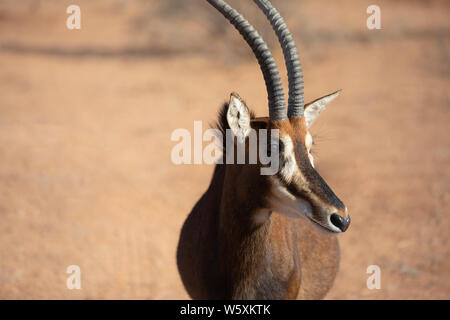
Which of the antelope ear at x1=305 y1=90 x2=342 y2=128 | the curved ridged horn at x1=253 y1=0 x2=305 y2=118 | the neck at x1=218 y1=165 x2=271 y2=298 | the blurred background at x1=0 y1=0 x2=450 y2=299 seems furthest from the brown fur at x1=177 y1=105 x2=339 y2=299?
the blurred background at x1=0 y1=0 x2=450 y2=299

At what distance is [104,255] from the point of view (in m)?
6.39

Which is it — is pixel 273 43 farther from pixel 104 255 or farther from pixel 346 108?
pixel 104 255

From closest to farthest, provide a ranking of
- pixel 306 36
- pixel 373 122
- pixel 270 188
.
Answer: pixel 270 188, pixel 373 122, pixel 306 36

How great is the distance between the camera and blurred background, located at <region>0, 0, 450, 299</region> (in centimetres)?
620

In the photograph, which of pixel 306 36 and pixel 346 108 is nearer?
pixel 346 108

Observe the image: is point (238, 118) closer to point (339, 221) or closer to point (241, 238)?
point (241, 238)

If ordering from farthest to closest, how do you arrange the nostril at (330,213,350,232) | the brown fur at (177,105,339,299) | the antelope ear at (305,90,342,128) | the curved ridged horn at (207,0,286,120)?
the antelope ear at (305,90,342,128)
the brown fur at (177,105,339,299)
the curved ridged horn at (207,0,286,120)
the nostril at (330,213,350,232)

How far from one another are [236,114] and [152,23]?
16500 mm

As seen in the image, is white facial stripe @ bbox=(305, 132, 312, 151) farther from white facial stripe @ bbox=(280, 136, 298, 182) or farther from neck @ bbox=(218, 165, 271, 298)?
neck @ bbox=(218, 165, 271, 298)

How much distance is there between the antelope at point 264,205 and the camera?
313 cm

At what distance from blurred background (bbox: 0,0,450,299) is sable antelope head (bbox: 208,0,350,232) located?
2897 mm

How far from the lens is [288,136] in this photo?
3.21m
